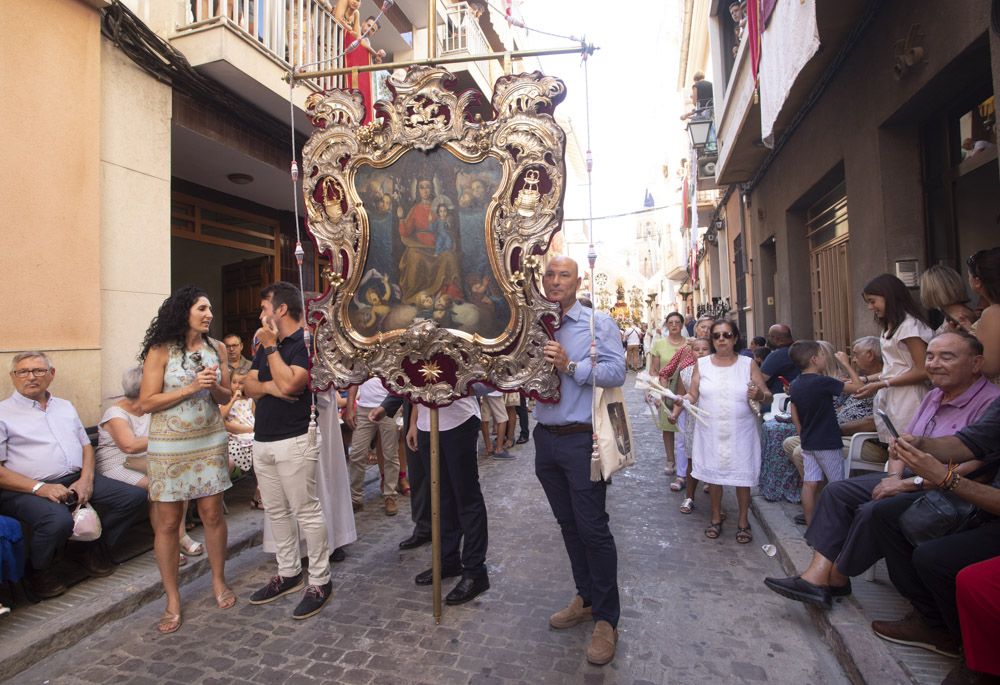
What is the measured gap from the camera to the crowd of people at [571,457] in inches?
114

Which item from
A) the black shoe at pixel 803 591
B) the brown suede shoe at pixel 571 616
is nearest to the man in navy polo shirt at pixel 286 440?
the brown suede shoe at pixel 571 616

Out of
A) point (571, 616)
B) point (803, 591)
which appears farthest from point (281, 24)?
point (803, 591)

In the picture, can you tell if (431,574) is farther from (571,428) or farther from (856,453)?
(856,453)

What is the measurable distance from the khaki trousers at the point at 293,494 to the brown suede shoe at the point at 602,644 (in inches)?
72.0

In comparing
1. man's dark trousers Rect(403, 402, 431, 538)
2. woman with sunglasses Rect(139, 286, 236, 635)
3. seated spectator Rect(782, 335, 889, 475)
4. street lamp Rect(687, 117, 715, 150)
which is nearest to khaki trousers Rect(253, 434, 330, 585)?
woman with sunglasses Rect(139, 286, 236, 635)

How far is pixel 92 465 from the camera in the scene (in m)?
4.25

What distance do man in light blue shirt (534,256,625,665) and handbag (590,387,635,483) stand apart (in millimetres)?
73

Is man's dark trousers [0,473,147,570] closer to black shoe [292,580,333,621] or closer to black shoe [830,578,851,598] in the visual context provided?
black shoe [292,580,333,621]

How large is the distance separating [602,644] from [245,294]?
852 cm

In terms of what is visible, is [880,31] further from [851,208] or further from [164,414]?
[164,414]

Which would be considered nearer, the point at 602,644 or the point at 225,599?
the point at 602,644

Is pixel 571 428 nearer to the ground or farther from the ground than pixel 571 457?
farther from the ground

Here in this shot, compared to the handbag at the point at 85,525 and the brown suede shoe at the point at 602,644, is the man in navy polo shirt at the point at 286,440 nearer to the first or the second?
the handbag at the point at 85,525

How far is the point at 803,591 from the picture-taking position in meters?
3.40
